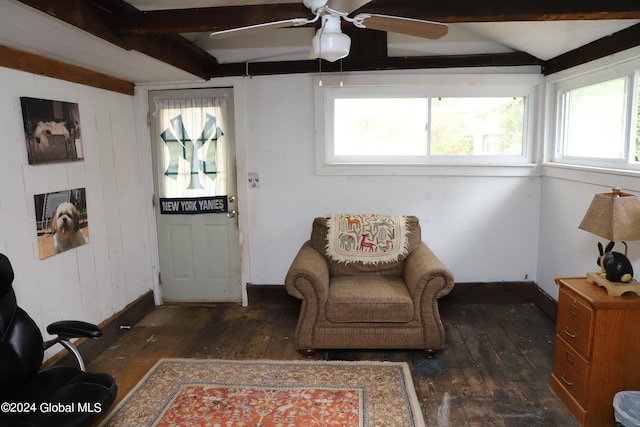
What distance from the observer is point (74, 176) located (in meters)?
3.10

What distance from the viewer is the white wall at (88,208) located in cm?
257

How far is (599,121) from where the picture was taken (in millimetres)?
3227

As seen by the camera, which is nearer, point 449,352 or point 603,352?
point 603,352

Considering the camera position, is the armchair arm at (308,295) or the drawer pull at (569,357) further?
the armchair arm at (308,295)

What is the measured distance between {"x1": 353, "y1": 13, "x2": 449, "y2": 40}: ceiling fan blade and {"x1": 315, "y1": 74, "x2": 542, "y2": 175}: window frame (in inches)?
74.1

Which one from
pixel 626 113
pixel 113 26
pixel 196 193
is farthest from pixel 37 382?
pixel 626 113

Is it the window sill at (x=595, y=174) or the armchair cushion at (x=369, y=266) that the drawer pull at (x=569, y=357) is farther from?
the armchair cushion at (x=369, y=266)

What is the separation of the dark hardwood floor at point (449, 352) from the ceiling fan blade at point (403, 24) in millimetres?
1987

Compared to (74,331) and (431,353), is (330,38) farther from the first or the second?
(431,353)

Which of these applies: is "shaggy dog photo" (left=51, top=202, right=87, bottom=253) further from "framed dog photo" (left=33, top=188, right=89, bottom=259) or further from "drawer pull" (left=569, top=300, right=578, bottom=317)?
"drawer pull" (left=569, top=300, right=578, bottom=317)

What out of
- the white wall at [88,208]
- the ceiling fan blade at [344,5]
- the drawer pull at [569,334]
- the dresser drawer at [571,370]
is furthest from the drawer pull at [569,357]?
the white wall at [88,208]

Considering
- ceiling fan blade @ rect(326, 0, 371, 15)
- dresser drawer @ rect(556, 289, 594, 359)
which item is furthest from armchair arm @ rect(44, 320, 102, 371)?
dresser drawer @ rect(556, 289, 594, 359)

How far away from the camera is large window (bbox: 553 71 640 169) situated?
2854 millimetres

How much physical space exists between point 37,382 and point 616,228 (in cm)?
293
